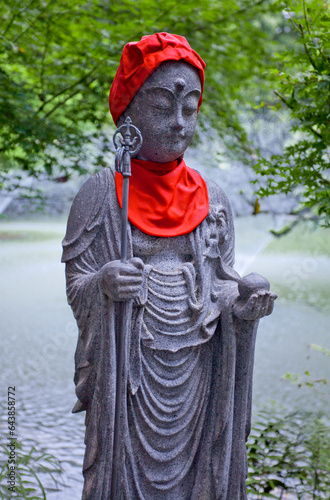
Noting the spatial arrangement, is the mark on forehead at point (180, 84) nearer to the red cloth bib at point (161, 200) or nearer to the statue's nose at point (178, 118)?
the statue's nose at point (178, 118)

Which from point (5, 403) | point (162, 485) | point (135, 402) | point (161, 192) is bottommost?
point (5, 403)

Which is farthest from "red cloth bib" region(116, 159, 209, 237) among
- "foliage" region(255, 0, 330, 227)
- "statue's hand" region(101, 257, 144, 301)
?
"foliage" region(255, 0, 330, 227)

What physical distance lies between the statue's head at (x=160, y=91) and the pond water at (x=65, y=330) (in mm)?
2685

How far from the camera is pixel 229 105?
6129 mm

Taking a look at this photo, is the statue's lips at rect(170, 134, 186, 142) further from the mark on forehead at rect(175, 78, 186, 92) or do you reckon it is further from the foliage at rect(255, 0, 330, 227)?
the foliage at rect(255, 0, 330, 227)

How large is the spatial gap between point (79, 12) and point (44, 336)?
4.27m

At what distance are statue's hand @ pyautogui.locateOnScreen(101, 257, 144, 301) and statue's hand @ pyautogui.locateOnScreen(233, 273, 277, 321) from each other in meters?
0.44

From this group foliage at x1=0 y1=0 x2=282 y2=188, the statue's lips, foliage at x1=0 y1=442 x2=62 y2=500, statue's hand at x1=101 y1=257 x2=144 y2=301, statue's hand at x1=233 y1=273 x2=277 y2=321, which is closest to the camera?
statue's hand at x1=101 y1=257 x2=144 y2=301

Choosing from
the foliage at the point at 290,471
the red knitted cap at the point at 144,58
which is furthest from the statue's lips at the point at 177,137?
the foliage at the point at 290,471

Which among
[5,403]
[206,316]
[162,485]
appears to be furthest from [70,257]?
[5,403]

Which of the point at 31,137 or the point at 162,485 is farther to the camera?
the point at 31,137

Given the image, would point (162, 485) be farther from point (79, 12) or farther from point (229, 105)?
point (229, 105)

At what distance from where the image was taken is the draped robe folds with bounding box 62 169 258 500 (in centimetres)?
225

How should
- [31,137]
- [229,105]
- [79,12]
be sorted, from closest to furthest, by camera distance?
[31,137] → [79,12] → [229,105]
